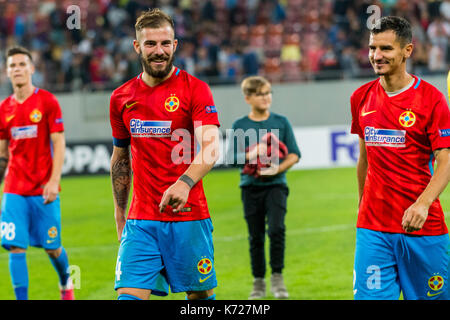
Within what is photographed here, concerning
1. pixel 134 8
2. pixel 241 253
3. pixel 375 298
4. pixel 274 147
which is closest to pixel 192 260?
pixel 375 298

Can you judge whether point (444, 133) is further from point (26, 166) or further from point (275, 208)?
point (26, 166)

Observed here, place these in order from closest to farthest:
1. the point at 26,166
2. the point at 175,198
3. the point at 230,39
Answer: the point at 175,198, the point at 26,166, the point at 230,39

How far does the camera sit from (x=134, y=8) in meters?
23.0

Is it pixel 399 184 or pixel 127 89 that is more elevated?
pixel 127 89

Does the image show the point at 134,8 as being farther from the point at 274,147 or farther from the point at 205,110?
the point at 205,110

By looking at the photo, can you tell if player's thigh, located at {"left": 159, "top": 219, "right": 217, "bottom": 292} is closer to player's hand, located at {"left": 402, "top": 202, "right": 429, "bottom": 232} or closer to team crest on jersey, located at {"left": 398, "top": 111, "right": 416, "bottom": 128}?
player's hand, located at {"left": 402, "top": 202, "right": 429, "bottom": 232}

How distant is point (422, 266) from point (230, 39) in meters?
19.0

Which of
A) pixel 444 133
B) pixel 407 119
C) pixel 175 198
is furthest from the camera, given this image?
pixel 407 119

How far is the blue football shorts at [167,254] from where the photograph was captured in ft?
15.6

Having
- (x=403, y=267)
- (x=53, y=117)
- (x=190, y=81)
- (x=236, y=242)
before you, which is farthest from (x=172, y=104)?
(x=236, y=242)

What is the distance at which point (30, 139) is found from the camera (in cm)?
748

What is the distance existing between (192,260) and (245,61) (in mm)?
16903

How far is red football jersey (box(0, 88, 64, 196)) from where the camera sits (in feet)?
24.5

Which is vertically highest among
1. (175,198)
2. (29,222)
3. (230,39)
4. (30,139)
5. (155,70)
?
(230,39)
